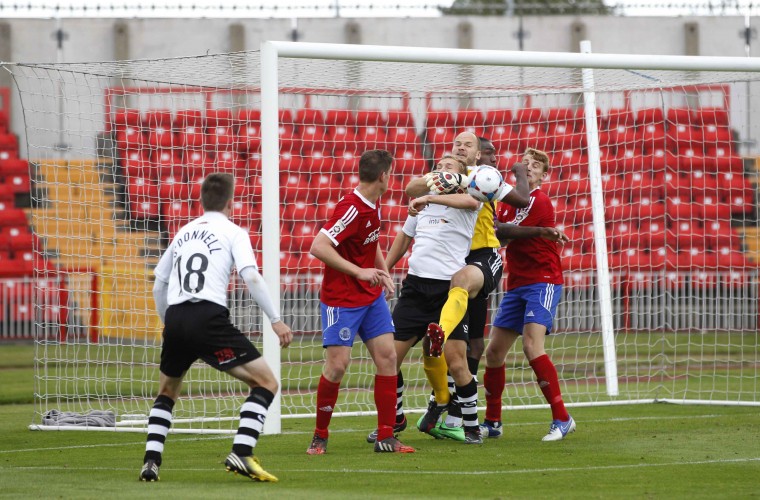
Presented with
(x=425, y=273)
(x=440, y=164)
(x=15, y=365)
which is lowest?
Result: (x=15, y=365)

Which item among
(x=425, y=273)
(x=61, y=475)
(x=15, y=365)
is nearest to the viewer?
(x=61, y=475)

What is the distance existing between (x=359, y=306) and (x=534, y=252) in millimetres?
1828

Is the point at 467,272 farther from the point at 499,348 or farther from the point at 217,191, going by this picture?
the point at 217,191

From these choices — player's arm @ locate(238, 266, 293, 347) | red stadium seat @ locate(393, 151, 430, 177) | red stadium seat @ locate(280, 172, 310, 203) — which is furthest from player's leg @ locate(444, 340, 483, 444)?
red stadium seat @ locate(393, 151, 430, 177)

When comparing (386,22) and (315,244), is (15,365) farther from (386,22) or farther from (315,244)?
(386,22)

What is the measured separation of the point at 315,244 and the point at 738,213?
44.3 ft

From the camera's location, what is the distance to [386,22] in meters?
27.3

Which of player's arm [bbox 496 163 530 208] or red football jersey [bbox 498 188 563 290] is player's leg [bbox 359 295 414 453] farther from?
red football jersey [bbox 498 188 563 290]

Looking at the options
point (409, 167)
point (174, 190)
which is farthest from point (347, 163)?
point (174, 190)

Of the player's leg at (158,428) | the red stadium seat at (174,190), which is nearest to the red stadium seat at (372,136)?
the red stadium seat at (174,190)

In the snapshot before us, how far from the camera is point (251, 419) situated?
6.47m

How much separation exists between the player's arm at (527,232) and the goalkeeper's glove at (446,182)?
707 mm

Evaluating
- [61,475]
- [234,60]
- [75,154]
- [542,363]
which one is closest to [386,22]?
[75,154]

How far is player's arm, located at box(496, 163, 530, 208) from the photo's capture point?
8312 millimetres
